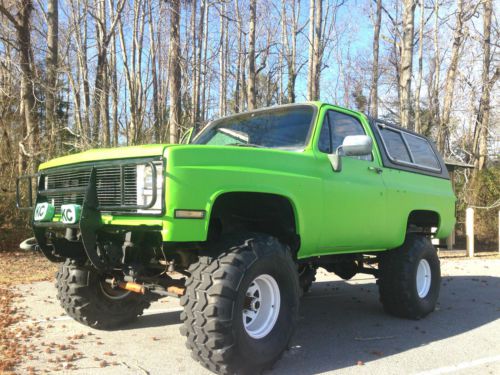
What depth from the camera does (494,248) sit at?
17.2 meters

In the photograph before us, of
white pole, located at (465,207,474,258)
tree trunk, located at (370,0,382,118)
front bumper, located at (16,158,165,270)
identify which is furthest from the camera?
tree trunk, located at (370,0,382,118)

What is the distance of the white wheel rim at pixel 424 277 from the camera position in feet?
19.9

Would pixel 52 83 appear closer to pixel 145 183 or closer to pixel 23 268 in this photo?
pixel 23 268

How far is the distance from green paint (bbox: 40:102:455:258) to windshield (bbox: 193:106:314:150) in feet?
0.53

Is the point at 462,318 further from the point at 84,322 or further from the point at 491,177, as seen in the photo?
the point at 491,177

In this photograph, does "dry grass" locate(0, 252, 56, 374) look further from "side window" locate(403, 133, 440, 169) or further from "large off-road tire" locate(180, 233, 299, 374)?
"side window" locate(403, 133, 440, 169)

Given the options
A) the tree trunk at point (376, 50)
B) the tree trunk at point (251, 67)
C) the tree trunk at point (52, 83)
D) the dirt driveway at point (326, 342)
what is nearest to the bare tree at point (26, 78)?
the tree trunk at point (52, 83)

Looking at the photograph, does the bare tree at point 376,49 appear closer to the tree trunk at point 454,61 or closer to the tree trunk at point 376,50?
the tree trunk at point 376,50

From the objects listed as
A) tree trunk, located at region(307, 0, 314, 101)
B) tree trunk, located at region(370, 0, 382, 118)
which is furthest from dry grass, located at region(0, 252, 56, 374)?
tree trunk, located at region(370, 0, 382, 118)

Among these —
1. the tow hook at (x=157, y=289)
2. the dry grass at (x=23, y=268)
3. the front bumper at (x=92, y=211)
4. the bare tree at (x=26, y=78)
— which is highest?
the bare tree at (x=26, y=78)

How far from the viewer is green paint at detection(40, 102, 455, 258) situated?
333 centimetres

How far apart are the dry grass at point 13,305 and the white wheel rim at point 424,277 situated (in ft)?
14.6

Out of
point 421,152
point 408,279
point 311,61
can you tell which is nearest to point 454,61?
point 311,61

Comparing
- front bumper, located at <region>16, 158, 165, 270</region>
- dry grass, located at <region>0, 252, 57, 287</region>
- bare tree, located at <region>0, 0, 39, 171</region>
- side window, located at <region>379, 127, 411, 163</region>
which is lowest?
dry grass, located at <region>0, 252, 57, 287</region>
